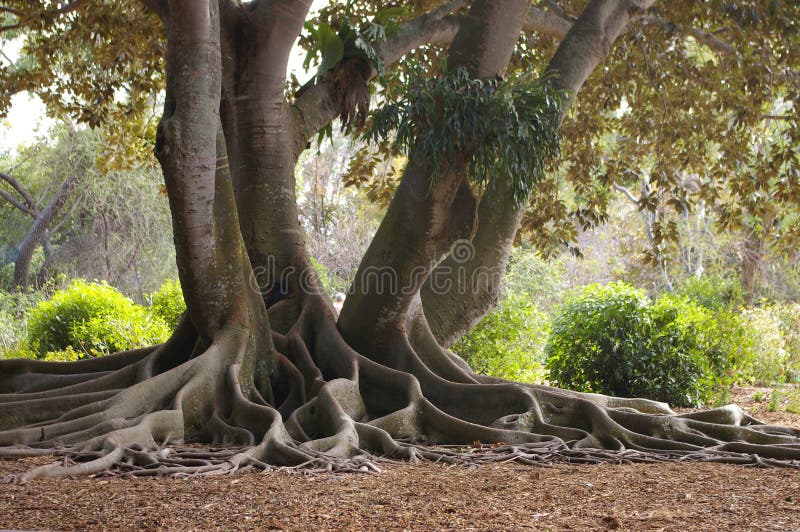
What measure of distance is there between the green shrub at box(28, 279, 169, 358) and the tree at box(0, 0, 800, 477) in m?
4.39

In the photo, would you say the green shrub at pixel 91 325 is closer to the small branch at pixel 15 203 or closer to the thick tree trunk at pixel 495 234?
the thick tree trunk at pixel 495 234

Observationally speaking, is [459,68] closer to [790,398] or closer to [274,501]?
[274,501]

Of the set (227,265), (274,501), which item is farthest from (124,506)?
(227,265)

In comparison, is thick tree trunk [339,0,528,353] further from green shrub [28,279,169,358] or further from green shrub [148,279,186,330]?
green shrub [148,279,186,330]

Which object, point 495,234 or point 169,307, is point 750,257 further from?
point 495,234

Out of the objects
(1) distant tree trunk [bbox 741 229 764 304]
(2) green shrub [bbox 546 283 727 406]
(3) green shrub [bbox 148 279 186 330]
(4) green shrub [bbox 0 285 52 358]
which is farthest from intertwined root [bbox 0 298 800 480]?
(1) distant tree trunk [bbox 741 229 764 304]

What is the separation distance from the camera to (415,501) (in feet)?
14.3

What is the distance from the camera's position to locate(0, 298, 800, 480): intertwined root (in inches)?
220

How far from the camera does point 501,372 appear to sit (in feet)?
40.9

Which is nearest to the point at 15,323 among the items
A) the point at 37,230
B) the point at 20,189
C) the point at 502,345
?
the point at 37,230

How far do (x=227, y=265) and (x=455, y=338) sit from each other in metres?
2.80

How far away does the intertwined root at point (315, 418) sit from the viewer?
559 cm

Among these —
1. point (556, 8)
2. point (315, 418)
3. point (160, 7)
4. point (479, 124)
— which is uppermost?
point (556, 8)

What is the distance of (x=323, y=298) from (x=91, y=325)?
6.19 metres
